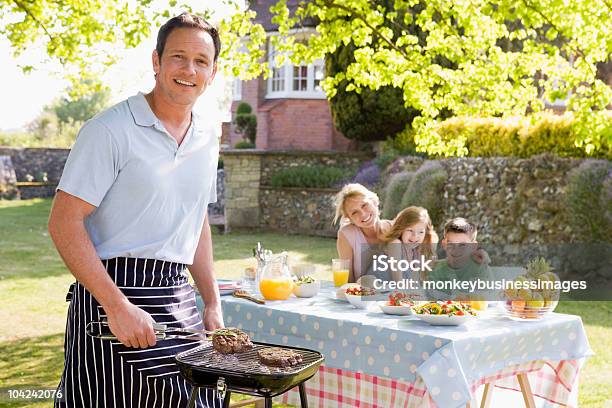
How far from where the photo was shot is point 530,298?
3984 mm

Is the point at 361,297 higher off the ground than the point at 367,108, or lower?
lower

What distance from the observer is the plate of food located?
3.76 meters

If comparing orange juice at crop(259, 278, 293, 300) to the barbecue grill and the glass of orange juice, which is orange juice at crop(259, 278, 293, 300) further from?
the barbecue grill

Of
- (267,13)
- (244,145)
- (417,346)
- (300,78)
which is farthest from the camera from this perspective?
(267,13)

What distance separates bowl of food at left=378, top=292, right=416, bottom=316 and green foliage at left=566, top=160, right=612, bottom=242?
640 centimetres

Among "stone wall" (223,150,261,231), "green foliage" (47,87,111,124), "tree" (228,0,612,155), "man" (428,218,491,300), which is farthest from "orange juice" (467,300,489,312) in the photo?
"green foliage" (47,87,111,124)

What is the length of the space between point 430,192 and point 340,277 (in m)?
7.85

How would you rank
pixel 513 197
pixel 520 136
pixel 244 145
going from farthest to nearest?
1. pixel 244 145
2. pixel 520 136
3. pixel 513 197

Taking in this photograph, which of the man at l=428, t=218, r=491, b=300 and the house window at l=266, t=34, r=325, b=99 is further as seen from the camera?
the house window at l=266, t=34, r=325, b=99

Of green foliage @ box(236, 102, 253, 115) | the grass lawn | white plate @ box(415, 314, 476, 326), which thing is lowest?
the grass lawn

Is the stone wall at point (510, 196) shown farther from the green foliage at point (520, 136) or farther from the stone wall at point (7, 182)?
the stone wall at point (7, 182)

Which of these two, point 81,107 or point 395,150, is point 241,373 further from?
point 81,107

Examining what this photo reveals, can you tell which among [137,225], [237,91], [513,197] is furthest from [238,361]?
[237,91]

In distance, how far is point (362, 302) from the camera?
13.9 feet
